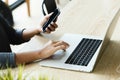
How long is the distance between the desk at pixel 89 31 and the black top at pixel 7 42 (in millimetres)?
90

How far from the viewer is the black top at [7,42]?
4.15 ft

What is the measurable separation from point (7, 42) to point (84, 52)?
592 millimetres

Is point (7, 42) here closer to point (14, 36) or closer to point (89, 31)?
point (14, 36)

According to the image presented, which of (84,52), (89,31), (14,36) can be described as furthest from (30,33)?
(84,52)

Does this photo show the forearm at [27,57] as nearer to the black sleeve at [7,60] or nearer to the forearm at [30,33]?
the black sleeve at [7,60]

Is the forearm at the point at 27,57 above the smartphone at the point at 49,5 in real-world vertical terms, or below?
above

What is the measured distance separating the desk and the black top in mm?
90

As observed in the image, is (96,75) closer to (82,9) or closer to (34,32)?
(34,32)

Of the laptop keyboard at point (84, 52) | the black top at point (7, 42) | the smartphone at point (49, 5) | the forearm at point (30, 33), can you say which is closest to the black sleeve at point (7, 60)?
the black top at point (7, 42)

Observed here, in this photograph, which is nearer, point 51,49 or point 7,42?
point 51,49

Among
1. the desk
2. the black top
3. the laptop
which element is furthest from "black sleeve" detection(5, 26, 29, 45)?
the laptop

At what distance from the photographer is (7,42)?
1664mm

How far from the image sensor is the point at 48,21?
5.25ft

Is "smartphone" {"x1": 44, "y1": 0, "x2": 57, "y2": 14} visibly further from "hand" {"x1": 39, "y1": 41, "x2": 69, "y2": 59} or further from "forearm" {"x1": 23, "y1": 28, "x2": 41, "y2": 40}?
"hand" {"x1": 39, "y1": 41, "x2": 69, "y2": 59}
